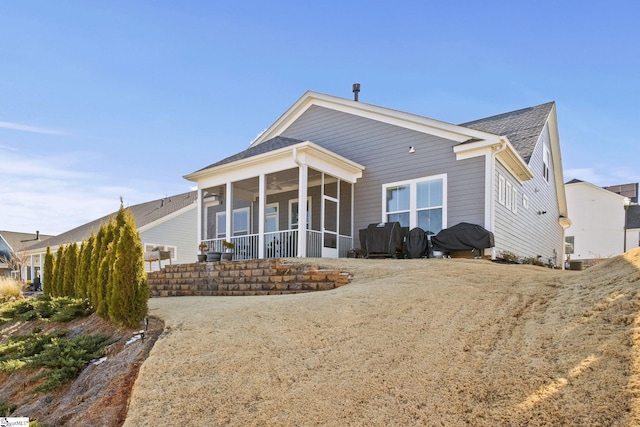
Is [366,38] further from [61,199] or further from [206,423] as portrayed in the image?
[61,199]

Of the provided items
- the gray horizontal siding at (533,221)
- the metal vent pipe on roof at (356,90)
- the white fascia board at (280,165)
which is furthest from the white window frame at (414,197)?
the metal vent pipe on roof at (356,90)

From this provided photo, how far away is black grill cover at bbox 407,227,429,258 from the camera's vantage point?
10.2m

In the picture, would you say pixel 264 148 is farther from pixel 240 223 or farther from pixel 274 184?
pixel 240 223

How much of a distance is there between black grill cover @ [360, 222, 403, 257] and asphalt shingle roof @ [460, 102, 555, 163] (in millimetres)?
5233

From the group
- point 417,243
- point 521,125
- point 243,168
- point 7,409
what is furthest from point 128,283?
point 521,125

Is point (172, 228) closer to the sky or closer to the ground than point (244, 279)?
closer to the sky

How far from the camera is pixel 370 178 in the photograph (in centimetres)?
1212

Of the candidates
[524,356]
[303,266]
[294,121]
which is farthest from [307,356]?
[294,121]

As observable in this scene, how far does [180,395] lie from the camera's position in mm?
3297

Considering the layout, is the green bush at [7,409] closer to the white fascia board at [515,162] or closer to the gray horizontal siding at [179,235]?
→ the white fascia board at [515,162]

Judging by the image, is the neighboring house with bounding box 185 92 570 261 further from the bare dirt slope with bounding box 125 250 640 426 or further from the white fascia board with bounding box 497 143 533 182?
the bare dirt slope with bounding box 125 250 640 426

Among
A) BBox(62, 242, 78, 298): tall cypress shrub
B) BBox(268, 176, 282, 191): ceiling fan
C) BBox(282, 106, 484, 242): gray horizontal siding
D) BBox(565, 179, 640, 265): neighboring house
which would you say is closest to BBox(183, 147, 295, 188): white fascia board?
BBox(268, 176, 282, 191): ceiling fan

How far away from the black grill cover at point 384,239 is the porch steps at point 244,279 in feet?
9.09

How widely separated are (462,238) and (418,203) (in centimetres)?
166
